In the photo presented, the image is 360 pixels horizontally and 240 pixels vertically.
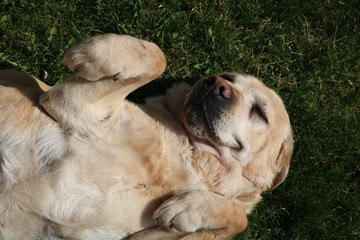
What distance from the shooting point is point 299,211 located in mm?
4641

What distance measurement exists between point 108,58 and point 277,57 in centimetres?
283

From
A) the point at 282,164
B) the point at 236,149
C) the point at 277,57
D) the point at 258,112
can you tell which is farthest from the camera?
the point at 277,57

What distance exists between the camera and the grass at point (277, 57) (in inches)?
174

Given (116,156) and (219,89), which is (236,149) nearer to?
(219,89)

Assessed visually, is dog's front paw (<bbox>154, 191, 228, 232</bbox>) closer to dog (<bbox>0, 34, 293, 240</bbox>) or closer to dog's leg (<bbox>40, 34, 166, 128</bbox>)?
dog (<bbox>0, 34, 293, 240</bbox>)

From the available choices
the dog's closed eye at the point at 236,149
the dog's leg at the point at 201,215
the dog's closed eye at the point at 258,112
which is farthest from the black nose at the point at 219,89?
the dog's leg at the point at 201,215

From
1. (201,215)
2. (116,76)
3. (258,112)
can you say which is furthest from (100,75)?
(258,112)

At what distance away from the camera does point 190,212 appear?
295 centimetres

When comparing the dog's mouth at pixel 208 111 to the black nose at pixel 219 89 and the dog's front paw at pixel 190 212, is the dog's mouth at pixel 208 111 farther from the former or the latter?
the dog's front paw at pixel 190 212

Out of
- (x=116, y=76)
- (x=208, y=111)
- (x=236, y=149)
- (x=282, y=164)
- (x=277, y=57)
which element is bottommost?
(x=282, y=164)

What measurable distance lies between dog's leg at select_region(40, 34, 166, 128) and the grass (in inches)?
65.6

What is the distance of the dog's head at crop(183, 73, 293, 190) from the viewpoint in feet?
10.9

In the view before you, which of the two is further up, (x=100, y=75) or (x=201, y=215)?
(x=100, y=75)

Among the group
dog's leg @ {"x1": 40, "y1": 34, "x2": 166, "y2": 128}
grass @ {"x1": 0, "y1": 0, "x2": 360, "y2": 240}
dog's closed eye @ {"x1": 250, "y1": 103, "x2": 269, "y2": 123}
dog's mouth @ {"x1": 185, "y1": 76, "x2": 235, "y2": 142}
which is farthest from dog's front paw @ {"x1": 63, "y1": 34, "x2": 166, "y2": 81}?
grass @ {"x1": 0, "y1": 0, "x2": 360, "y2": 240}
